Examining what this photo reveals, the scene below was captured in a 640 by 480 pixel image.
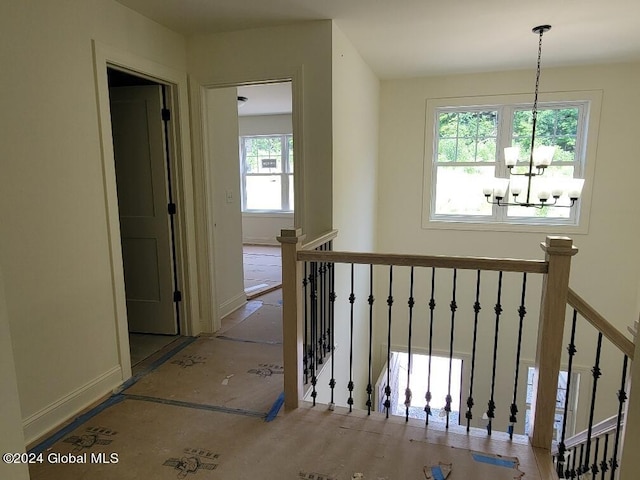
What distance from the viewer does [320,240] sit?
2.81 metres

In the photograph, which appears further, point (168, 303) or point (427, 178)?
point (427, 178)

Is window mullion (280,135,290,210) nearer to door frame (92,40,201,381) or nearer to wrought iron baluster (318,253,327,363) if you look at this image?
door frame (92,40,201,381)

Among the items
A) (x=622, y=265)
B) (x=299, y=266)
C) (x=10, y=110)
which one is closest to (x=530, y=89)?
(x=622, y=265)

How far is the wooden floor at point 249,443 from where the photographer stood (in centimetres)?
192

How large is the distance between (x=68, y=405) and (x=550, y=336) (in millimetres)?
2637

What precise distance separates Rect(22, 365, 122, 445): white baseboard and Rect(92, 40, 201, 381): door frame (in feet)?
0.38

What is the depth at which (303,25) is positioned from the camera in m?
3.01

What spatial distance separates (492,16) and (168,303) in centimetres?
337

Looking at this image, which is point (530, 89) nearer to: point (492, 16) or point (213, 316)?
point (492, 16)

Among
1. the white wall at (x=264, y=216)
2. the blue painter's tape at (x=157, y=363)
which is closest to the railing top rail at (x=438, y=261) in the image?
the blue painter's tape at (x=157, y=363)

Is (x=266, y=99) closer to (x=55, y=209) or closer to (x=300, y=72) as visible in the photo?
(x=300, y=72)

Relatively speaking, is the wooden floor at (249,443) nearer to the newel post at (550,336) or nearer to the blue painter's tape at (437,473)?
the blue painter's tape at (437,473)

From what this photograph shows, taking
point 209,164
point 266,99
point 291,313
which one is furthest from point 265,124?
point 291,313

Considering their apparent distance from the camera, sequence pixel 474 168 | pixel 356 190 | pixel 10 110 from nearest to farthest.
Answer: pixel 10 110 < pixel 356 190 < pixel 474 168
